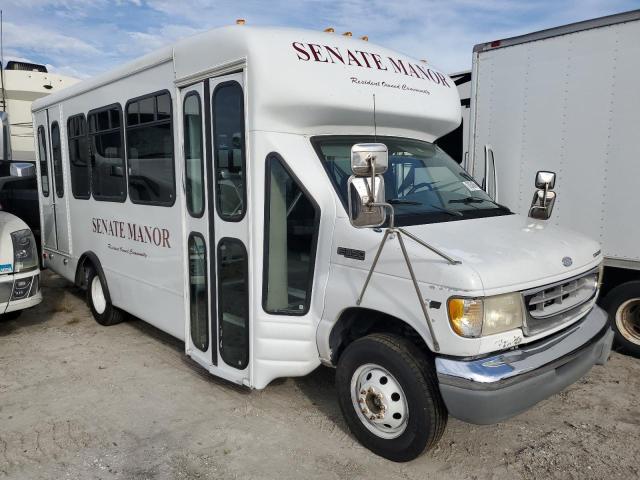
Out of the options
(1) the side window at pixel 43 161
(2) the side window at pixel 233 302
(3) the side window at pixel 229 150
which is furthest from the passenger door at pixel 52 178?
(2) the side window at pixel 233 302

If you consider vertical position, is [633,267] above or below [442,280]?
below

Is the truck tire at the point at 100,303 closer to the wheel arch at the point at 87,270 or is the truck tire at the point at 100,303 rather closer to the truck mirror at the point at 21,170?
the wheel arch at the point at 87,270

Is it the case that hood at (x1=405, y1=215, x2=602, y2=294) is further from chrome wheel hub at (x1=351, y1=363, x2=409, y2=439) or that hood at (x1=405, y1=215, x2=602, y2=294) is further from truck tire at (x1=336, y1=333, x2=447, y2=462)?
chrome wheel hub at (x1=351, y1=363, x2=409, y2=439)

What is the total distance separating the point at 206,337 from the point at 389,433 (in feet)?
5.58

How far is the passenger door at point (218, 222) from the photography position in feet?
12.8

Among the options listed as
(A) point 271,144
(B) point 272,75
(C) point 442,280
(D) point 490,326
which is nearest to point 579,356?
(D) point 490,326

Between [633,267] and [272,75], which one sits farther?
[633,267]

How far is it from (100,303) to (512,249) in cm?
486

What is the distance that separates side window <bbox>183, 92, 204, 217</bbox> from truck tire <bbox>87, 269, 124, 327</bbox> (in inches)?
90.8

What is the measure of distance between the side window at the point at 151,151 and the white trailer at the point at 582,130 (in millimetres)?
3428

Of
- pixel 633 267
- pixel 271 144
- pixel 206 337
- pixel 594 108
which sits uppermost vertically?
pixel 594 108

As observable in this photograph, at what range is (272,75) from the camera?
3604mm

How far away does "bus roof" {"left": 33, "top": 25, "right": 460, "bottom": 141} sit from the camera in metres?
3.63

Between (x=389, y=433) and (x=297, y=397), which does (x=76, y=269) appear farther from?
(x=389, y=433)
